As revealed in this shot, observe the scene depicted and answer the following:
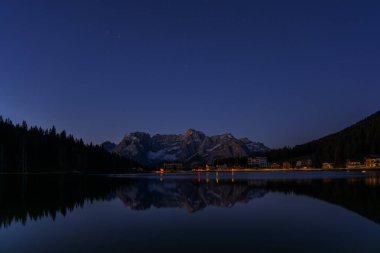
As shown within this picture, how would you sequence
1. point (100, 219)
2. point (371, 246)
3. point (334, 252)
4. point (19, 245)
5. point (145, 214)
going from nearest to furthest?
1. point (334, 252)
2. point (371, 246)
3. point (19, 245)
4. point (100, 219)
5. point (145, 214)

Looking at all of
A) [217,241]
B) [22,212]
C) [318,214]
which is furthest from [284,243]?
[22,212]

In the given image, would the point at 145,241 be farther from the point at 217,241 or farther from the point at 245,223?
the point at 245,223

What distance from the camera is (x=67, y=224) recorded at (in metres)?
35.5

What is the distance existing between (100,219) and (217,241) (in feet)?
53.3

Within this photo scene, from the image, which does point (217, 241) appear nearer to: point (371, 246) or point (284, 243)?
point (284, 243)

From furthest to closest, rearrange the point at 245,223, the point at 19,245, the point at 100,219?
1. the point at 100,219
2. the point at 245,223
3. the point at 19,245

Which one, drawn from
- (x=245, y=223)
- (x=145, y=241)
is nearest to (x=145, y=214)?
(x=245, y=223)

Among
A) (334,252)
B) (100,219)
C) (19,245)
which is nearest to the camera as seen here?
(334,252)

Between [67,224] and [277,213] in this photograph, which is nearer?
[67,224]

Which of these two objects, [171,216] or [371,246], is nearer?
[371,246]

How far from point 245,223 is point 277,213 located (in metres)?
7.65

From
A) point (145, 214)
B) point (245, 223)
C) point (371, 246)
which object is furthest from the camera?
point (145, 214)

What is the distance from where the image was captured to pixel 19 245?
2642cm

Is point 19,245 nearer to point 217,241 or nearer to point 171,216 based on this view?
point 217,241
